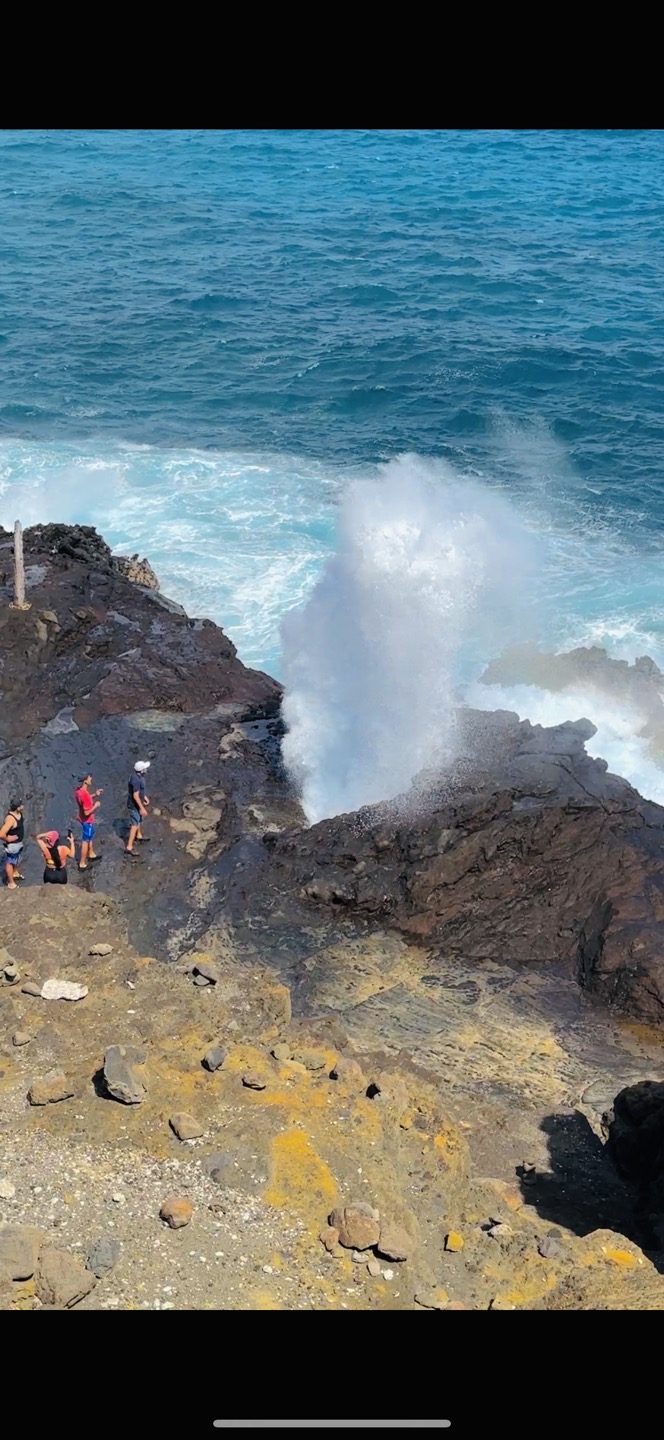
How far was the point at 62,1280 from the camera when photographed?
29.8ft

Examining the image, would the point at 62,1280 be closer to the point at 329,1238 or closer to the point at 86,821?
the point at 329,1238

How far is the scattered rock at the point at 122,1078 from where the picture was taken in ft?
36.9

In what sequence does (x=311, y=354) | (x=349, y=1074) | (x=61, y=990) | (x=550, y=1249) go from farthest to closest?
(x=311, y=354)
(x=61, y=990)
(x=349, y=1074)
(x=550, y=1249)

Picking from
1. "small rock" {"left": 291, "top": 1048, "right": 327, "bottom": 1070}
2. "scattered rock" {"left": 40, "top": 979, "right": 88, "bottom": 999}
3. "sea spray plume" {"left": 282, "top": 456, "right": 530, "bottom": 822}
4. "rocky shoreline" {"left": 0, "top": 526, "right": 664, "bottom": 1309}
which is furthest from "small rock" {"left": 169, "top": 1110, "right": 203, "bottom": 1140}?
"sea spray plume" {"left": 282, "top": 456, "right": 530, "bottom": 822}

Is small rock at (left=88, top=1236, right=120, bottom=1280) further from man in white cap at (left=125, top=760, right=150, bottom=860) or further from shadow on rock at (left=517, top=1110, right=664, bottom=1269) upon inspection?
man in white cap at (left=125, top=760, right=150, bottom=860)

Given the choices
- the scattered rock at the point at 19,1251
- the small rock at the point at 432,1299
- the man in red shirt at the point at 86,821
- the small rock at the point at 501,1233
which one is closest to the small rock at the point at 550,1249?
the small rock at the point at 501,1233

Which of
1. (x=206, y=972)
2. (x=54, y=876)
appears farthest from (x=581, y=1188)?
(x=54, y=876)

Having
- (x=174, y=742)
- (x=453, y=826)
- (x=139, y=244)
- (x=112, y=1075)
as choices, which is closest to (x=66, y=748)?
(x=174, y=742)

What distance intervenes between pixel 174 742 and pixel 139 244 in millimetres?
38985

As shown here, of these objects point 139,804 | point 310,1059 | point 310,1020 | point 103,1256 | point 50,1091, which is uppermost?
point 103,1256

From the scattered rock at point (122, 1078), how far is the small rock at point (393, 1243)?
2510mm

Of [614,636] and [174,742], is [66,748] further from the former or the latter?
[614,636]

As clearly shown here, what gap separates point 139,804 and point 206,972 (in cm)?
356

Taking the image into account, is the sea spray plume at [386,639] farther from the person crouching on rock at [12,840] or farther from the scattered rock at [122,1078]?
the scattered rock at [122,1078]
